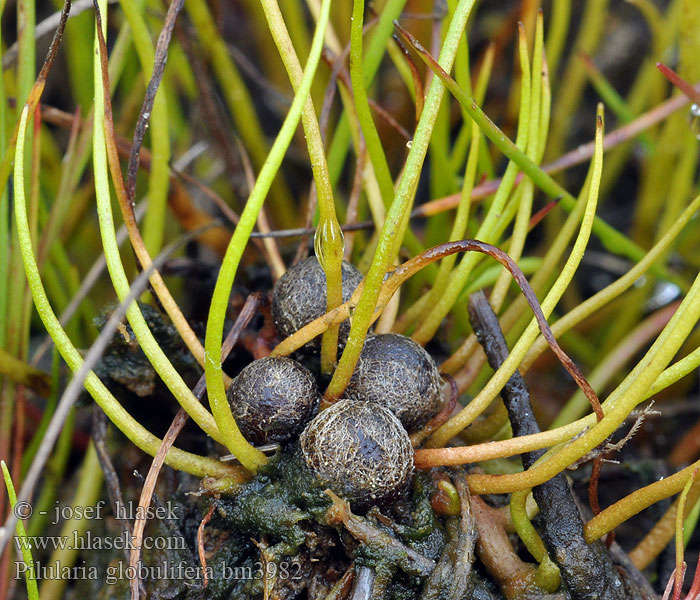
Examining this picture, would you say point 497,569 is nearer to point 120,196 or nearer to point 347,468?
point 347,468

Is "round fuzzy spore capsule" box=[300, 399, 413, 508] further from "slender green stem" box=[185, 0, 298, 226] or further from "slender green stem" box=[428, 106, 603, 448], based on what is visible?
"slender green stem" box=[185, 0, 298, 226]

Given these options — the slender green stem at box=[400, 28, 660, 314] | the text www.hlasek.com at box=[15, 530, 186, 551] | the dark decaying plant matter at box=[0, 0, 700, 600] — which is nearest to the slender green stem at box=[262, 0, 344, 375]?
the dark decaying plant matter at box=[0, 0, 700, 600]

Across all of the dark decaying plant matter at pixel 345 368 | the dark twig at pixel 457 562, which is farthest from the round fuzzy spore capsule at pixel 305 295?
the dark twig at pixel 457 562

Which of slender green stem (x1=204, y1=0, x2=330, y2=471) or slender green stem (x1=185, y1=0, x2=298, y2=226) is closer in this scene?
slender green stem (x1=204, y1=0, x2=330, y2=471)

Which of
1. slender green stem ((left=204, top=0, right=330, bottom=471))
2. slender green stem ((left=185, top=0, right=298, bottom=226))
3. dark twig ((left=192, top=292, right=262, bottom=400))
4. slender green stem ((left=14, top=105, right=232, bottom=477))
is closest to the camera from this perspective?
slender green stem ((left=204, top=0, right=330, bottom=471))

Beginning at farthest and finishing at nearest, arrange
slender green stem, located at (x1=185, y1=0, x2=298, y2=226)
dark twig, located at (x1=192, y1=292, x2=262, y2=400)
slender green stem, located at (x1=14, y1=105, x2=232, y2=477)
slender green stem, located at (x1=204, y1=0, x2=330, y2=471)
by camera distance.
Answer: slender green stem, located at (x1=185, y1=0, x2=298, y2=226) < dark twig, located at (x1=192, y1=292, x2=262, y2=400) < slender green stem, located at (x1=14, y1=105, x2=232, y2=477) < slender green stem, located at (x1=204, y1=0, x2=330, y2=471)

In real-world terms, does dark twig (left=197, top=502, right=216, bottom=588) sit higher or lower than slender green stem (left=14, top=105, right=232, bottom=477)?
lower
